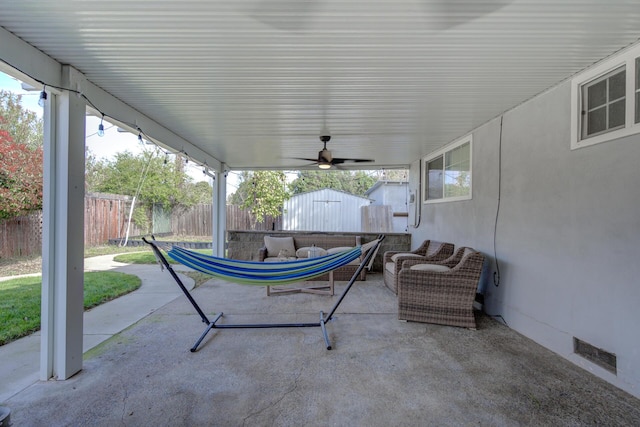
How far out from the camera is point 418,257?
4.34 meters

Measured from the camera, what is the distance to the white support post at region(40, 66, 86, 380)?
2143mm

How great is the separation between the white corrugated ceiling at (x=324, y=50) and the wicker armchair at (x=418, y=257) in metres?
1.95

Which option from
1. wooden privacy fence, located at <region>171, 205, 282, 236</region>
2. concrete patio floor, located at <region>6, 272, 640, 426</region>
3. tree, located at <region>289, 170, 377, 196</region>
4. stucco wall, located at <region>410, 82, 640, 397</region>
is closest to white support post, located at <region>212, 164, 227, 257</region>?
concrete patio floor, located at <region>6, 272, 640, 426</region>

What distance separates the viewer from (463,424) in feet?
5.56

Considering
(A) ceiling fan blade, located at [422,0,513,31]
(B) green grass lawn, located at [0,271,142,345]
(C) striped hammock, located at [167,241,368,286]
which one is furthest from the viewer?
(B) green grass lawn, located at [0,271,142,345]

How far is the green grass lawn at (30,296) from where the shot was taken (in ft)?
9.72

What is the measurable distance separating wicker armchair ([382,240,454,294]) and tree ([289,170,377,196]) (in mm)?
16128

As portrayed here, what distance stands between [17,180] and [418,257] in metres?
8.01

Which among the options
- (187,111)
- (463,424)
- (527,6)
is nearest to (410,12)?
(527,6)

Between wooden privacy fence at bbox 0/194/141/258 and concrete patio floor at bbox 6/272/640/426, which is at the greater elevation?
wooden privacy fence at bbox 0/194/141/258

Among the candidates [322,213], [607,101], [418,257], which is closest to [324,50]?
[607,101]

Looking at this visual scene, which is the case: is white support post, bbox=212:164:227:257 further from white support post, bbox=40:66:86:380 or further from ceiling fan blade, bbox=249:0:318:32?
ceiling fan blade, bbox=249:0:318:32

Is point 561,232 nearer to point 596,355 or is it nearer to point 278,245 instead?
point 596,355

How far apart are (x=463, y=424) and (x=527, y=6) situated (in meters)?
2.42
